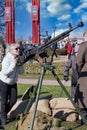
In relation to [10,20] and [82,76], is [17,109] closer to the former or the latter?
[82,76]

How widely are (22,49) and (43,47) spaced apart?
0.97 meters

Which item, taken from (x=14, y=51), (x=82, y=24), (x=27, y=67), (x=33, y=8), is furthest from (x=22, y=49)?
(x=33, y=8)

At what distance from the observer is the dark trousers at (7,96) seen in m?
8.08

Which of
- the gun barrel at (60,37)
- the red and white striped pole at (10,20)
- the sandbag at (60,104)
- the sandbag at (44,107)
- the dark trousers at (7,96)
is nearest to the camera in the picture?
the gun barrel at (60,37)

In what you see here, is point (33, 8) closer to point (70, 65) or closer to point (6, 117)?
point (70, 65)

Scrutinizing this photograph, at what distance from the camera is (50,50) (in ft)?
22.1

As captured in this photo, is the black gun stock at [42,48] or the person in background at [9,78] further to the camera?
the person in background at [9,78]

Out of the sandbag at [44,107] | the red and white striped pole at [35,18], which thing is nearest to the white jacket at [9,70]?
the sandbag at [44,107]

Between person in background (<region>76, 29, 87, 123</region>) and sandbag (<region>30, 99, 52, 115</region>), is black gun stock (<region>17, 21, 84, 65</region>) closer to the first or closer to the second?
person in background (<region>76, 29, 87, 123</region>)

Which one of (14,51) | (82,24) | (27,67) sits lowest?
(27,67)

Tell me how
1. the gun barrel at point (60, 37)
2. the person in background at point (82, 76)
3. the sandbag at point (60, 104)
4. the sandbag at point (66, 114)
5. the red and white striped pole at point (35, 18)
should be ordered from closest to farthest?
the gun barrel at point (60, 37) → the person in background at point (82, 76) → the sandbag at point (66, 114) → the sandbag at point (60, 104) → the red and white striped pole at point (35, 18)

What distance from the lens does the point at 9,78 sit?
26.1ft

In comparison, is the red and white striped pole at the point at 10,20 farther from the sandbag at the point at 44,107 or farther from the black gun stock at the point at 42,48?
the black gun stock at the point at 42,48

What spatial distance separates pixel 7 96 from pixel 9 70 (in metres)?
0.74
